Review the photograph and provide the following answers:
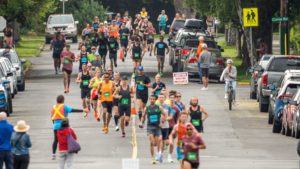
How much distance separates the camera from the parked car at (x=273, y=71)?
137 ft

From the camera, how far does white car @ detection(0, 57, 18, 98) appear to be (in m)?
44.2

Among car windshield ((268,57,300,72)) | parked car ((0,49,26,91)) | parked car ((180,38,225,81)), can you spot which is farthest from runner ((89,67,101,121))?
parked car ((180,38,225,81))

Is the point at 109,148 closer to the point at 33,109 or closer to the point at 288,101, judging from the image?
the point at 288,101

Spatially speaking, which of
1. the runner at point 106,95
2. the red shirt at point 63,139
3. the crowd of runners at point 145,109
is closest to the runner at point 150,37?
the crowd of runners at point 145,109

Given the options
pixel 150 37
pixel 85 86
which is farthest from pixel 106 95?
pixel 150 37

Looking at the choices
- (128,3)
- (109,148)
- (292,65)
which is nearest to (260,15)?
(292,65)

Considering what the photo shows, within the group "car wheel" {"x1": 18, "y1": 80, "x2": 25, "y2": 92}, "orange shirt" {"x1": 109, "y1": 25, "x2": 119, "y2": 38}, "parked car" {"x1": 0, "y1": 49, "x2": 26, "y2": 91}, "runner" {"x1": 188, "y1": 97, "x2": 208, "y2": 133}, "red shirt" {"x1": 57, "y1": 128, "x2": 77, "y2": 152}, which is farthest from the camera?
"orange shirt" {"x1": 109, "y1": 25, "x2": 119, "y2": 38}

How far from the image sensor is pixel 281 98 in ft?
119

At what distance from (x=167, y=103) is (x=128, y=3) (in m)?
67.2

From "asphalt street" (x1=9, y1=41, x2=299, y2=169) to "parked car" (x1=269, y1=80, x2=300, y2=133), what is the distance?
0.42 m

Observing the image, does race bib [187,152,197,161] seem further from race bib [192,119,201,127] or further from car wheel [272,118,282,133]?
car wheel [272,118,282,133]

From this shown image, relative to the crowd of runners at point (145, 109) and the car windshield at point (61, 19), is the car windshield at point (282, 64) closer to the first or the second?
the crowd of runners at point (145, 109)

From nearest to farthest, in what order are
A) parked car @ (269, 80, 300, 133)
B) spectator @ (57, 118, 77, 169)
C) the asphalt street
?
spectator @ (57, 118, 77, 169) → the asphalt street → parked car @ (269, 80, 300, 133)

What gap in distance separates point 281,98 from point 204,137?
8.84 feet
